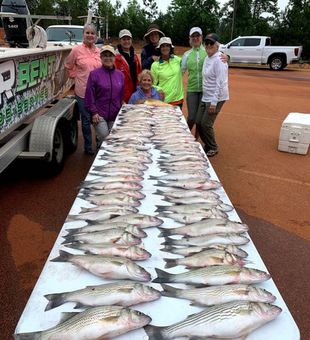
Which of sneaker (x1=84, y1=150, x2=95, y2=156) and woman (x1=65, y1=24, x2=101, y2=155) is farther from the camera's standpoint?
sneaker (x1=84, y1=150, x2=95, y2=156)

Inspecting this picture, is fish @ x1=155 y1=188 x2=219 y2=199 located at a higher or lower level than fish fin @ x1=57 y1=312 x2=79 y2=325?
higher

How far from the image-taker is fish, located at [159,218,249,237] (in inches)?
97.3

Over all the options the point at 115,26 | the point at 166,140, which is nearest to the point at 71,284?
the point at 166,140

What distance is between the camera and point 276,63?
79.1 feet

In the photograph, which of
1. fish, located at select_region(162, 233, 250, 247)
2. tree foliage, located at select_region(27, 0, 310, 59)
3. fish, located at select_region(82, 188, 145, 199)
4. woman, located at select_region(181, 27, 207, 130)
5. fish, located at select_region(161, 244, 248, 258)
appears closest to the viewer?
fish, located at select_region(161, 244, 248, 258)

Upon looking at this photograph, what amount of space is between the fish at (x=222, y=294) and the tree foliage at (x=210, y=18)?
3283 cm

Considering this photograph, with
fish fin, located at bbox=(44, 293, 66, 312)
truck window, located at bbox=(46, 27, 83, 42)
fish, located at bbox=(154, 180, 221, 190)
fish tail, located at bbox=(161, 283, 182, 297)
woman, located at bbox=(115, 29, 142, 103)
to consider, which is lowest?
fish fin, located at bbox=(44, 293, 66, 312)

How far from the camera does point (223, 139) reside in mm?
8266

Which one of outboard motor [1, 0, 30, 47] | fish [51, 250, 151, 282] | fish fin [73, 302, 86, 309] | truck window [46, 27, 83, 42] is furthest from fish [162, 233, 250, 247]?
truck window [46, 27, 83, 42]

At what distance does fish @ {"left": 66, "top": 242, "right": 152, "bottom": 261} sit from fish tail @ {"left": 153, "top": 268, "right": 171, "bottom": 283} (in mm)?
131

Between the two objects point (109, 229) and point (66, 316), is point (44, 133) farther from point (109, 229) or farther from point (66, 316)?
point (66, 316)

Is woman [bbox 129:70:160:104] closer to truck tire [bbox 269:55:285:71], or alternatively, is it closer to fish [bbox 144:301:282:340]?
fish [bbox 144:301:282:340]

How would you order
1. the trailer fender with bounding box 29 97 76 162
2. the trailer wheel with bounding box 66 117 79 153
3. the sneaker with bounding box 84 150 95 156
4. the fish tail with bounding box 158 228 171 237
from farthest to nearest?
the sneaker with bounding box 84 150 95 156 → the trailer wheel with bounding box 66 117 79 153 → the trailer fender with bounding box 29 97 76 162 → the fish tail with bounding box 158 228 171 237

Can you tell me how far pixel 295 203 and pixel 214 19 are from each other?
44.2 meters
